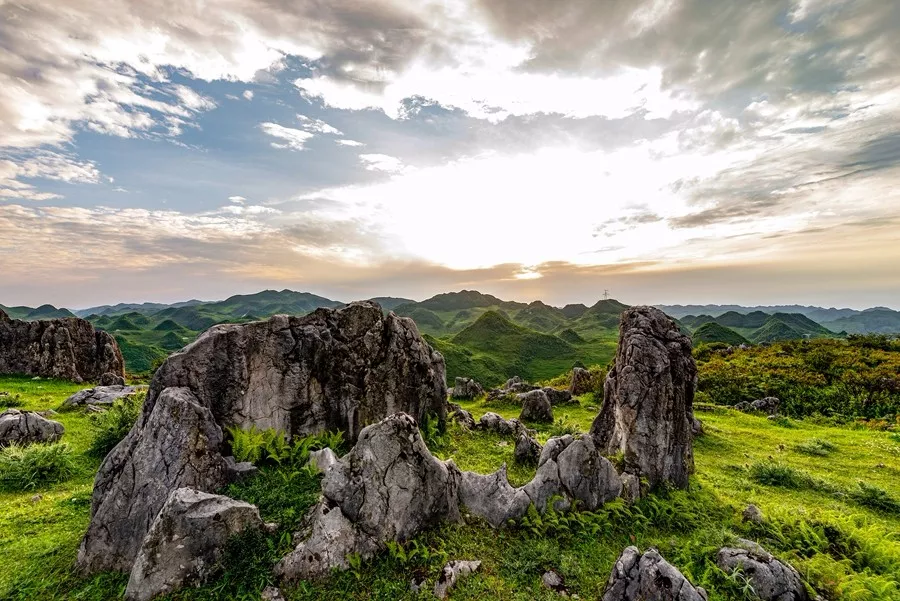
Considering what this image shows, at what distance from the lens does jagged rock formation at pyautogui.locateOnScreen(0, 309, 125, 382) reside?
40781 mm

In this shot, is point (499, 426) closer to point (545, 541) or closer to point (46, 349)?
point (545, 541)

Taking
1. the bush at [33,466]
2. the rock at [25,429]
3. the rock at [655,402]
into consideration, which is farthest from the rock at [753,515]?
the rock at [25,429]

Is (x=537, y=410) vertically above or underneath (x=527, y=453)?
underneath

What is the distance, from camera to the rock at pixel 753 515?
13.9 metres

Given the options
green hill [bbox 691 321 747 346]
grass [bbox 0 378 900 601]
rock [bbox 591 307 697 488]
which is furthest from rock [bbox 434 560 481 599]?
green hill [bbox 691 321 747 346]

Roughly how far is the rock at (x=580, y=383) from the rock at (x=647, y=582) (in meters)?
33.8

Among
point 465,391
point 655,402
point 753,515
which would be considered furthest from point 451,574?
point 465,391

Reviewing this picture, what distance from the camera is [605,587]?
395 inches

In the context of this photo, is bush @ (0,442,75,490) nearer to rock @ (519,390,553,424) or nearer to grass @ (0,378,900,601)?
grass @ (0,378,900,601)

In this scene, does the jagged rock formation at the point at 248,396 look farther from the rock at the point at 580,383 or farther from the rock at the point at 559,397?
the rock at the point at 580,383

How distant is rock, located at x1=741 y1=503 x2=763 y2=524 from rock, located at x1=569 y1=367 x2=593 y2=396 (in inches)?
1097

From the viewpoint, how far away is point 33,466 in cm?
1662

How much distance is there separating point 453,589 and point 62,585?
10369 millimetres

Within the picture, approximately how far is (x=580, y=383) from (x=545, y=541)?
107 ft
